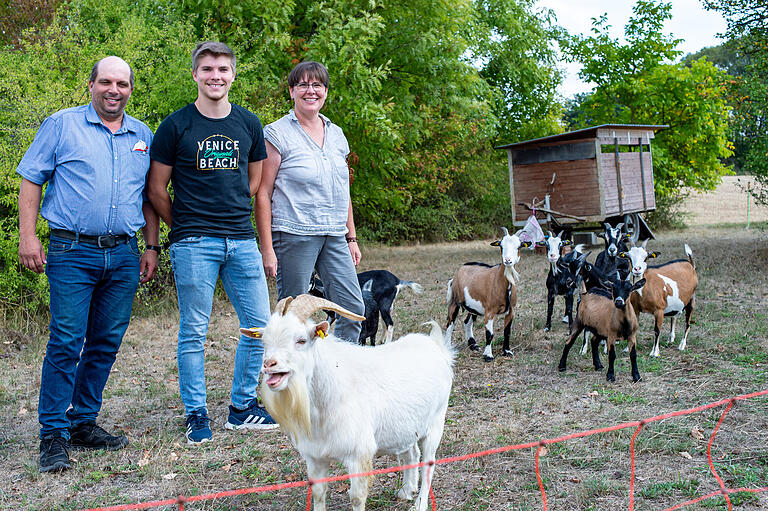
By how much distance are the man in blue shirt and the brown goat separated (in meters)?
5.07

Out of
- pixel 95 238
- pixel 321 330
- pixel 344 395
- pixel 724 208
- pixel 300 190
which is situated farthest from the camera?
pixel 724 208

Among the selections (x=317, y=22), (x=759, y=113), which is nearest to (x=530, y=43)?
(x=759, y=113)

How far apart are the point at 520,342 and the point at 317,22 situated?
7.11 metres

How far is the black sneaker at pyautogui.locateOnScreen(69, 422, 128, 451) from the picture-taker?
13.6 ft

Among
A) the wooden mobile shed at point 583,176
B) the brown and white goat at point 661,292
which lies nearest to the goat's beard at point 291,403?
the brown and white goat at point 661,292

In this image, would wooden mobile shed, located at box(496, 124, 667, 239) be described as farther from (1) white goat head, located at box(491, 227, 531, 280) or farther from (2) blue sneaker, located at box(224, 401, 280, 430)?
(2) blue sneaker, located at box(224, 401, 280, 430)

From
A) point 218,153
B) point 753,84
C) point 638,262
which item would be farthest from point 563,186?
point 218,153

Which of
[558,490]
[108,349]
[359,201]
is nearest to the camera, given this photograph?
[558,490]

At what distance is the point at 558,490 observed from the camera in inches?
143

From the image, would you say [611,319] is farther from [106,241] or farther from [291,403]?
[106,241]

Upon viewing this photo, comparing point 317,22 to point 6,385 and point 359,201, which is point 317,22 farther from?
point 6,385

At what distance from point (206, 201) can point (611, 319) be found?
3809 mm

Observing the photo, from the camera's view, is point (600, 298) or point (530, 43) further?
point (530, 43)

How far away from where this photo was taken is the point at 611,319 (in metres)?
5.95
